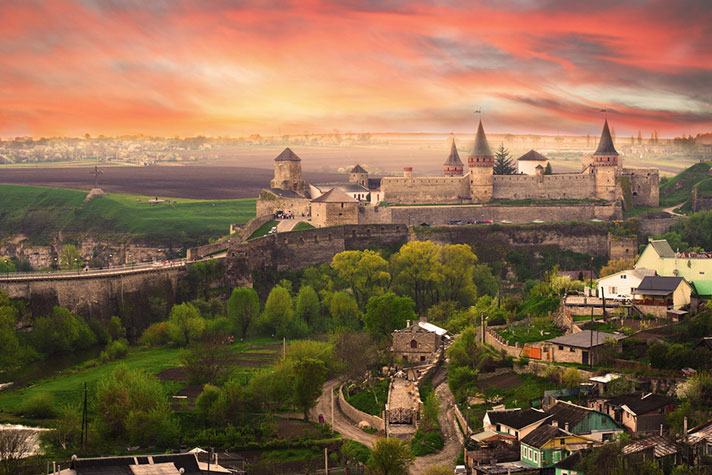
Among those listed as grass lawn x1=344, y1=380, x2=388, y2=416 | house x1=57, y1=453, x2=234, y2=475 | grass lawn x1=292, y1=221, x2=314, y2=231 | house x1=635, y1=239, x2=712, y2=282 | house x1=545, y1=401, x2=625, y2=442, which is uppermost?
grass lawn x1=292, y1=221, x2=314, y2=231

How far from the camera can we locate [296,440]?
45.3m

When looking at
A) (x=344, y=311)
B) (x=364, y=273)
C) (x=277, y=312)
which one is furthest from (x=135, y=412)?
(x=364, y=273)

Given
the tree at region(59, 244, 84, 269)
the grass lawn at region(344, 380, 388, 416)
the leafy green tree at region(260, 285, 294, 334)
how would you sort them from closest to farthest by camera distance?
the grass lawn at region(344, 380, 388, 416) < the leafy green tree at region(260, 285, 294, 334) < the tree at region(59, 244, 84, 269)

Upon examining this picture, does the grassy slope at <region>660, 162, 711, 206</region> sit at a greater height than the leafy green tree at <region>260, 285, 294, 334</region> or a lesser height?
greater

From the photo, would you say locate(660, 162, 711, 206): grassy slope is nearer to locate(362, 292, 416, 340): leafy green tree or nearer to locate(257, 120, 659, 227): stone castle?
locate(257, 120, 659, 227): stone castle

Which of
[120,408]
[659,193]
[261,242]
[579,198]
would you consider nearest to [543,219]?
[579,198]

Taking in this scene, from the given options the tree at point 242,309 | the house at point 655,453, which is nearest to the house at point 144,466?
the house at point 655,453

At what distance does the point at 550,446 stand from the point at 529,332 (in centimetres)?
1450

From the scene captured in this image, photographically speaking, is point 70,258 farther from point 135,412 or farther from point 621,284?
point 621,284

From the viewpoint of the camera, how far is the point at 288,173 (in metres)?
92.1

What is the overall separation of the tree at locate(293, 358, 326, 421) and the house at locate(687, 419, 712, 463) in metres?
17.6

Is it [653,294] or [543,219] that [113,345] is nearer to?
[653,294]

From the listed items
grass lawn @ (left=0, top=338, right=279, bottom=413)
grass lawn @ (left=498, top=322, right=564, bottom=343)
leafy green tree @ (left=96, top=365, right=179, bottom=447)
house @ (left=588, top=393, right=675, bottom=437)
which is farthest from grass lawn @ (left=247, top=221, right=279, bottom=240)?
house @ (left=588, top=393, right=675, bottom=437)

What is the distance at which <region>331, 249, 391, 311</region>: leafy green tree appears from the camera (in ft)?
235
